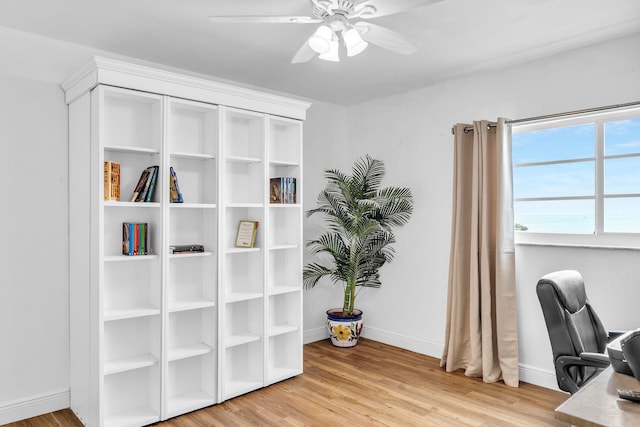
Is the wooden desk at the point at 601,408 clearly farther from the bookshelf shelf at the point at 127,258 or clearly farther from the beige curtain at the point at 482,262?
the bookshelf shelf at the point at 127,258

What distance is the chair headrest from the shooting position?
2.24m

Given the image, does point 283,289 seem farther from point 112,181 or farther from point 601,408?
point 601,408

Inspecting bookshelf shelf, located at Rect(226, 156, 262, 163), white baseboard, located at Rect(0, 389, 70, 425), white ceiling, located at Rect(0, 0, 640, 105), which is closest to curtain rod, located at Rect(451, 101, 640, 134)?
white ceiling, located at Rect(0, 0, 640, 105)

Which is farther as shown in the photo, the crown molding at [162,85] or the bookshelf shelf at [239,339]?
the bookshelf shelf at [239,339]

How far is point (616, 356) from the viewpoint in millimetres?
1595

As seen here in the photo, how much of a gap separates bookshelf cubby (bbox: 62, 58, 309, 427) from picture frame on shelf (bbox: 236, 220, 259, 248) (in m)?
0.05

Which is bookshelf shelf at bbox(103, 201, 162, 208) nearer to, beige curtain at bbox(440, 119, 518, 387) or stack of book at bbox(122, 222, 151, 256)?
stack of book at bbox(122, 222, 151, 256)

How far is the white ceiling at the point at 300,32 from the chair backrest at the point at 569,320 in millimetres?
1599

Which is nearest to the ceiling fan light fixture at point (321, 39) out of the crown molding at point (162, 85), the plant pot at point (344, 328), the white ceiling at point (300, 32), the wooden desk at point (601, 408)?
the white ceiling at point (300, 32)

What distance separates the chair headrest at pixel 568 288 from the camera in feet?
7.35

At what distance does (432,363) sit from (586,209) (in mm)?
1832

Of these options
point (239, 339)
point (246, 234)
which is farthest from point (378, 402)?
point (246, 234)

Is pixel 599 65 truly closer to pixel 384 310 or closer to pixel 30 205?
pixel 384 310


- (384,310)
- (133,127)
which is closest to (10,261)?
(133,127)
